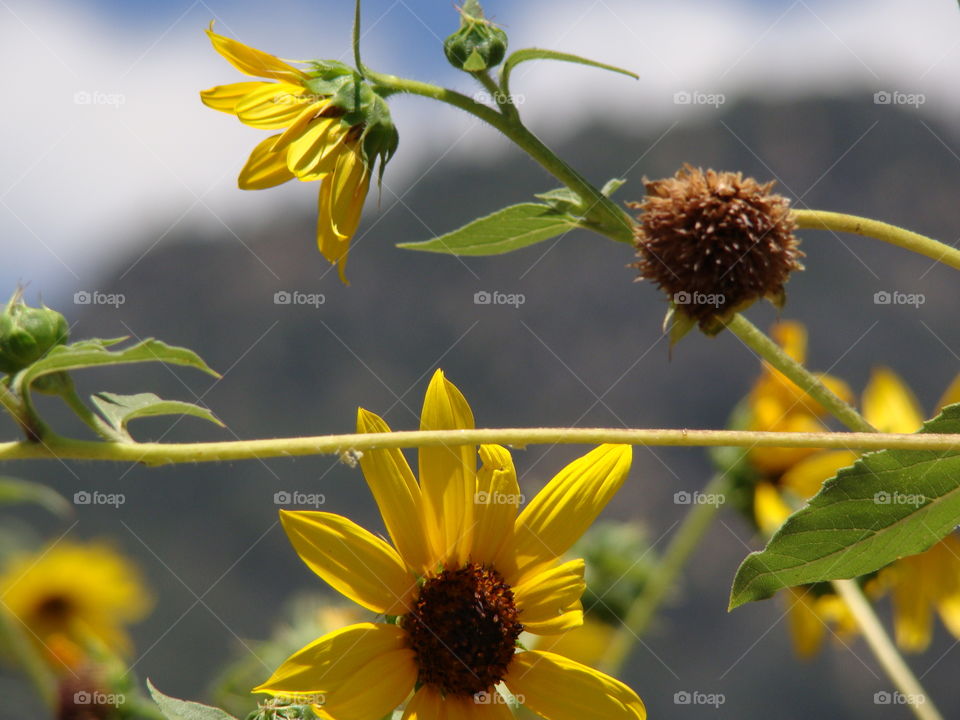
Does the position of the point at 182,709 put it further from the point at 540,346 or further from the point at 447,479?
the point at 540,346

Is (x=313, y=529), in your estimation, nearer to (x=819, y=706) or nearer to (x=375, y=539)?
(x=375, y=539)

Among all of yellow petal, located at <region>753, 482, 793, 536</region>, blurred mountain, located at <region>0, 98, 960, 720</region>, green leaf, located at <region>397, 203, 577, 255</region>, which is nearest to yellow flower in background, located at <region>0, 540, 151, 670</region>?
yellow petal, located at <region>753, 482, 793, 536</region>

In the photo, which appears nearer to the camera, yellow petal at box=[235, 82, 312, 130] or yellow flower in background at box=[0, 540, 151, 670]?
yellow petal at box=[235, 82, 312, 130]

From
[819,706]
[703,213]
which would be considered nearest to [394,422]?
[819,706]

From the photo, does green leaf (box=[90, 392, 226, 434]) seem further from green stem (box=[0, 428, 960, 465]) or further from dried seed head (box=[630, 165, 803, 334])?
dried seed head (box=[630, 165, 803, 334])

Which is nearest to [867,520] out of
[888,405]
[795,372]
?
[795,372]

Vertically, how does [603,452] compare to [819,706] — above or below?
above

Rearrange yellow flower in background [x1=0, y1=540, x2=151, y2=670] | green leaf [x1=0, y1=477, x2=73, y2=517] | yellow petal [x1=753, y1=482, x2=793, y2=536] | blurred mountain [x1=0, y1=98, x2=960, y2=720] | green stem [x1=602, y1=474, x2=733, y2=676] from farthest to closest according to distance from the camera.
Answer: blurred mountain [x1=0, y1=98, x2=960, y2=720] < yellow flower in background [x1=0, y1=540, x2=151, y2=670] < yellow petal [x1=753, y1=482, x2=793, y2=536] < green stem [x1=602, y1=474, x2=733, y2=676] < green leaf [x1=0, y1=477, x2=73, y2=517]

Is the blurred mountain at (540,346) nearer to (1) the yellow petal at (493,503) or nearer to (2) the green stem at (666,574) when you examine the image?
(2) the green stem at (666,574)
